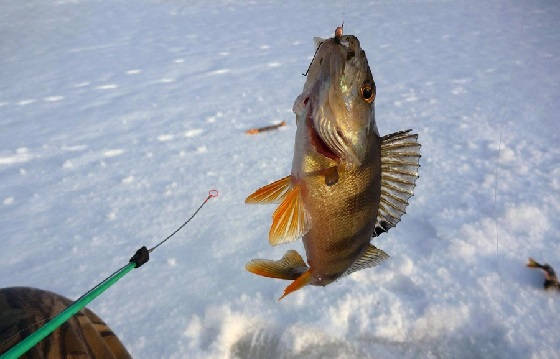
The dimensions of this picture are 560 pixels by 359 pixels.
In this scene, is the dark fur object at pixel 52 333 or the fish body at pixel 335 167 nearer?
the fish body at pixel 335 167

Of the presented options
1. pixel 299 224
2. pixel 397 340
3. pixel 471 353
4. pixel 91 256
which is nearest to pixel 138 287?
pixel 91 256

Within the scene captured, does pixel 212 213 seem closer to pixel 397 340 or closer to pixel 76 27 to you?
pixel 397 340

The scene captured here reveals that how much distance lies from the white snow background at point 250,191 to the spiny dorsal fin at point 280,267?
3.14 feet

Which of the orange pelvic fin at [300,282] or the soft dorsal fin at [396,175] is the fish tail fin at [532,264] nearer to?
the soft dorsal fin at [396,175]

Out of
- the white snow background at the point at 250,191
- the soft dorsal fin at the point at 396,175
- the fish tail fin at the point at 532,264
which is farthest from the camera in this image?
the fish tail fin at the point at 532,264

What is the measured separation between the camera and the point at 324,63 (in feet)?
2.88

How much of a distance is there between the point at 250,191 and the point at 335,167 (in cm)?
203

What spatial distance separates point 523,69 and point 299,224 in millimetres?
5314

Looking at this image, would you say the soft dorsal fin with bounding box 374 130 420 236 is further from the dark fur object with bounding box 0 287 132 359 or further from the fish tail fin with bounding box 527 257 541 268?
the fish tail fin with bounding box 527 257 541 268

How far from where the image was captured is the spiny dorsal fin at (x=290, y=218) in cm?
94

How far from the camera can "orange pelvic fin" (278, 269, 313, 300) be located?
0.96 meters

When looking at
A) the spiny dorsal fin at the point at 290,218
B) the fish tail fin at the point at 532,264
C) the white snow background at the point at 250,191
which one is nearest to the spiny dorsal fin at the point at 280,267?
the spiny dorsal fin at the point at 290,218

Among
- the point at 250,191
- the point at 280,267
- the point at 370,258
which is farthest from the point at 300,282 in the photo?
the point at 250,191

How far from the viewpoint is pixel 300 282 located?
3.23 feet
